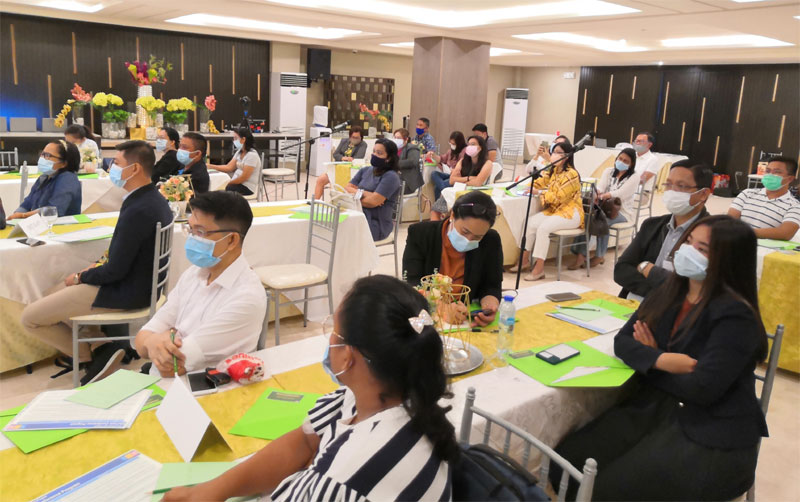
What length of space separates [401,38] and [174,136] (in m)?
4.88

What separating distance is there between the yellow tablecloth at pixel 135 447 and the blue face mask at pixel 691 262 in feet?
4.19

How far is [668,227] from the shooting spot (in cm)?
314

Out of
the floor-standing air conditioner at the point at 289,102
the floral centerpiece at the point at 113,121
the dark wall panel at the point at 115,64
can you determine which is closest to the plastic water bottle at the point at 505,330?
the floral centerpiece at the point at 113,121

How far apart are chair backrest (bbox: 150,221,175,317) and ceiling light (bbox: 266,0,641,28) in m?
4.13

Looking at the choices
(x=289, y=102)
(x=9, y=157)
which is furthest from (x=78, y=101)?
(x=289, y=102)

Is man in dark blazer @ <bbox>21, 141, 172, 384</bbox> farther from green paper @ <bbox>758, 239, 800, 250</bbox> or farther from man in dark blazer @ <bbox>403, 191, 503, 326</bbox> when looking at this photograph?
green paper @ <bbox>758, 239, 800, 250</bbox>

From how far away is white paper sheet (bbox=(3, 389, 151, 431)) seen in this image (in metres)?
1.55

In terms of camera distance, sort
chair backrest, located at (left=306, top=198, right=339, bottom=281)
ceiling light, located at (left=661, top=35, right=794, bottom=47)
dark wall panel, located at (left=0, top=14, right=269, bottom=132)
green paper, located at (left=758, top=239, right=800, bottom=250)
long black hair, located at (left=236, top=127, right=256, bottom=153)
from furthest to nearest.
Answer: dark wall panel, located at (left=0, top=14, right=269, bottom=132), ceiling light, located at (left=661, top=35, right=794, bottom=47), long black hair, located at (left=236, top=127, right=256, bottom=153), chair backrest, located at (left=306, top=198, right=339, bottom=281), green paper, located at (left=758, top=239, right=800, bottom=250)

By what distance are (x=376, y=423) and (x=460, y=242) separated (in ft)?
5.39

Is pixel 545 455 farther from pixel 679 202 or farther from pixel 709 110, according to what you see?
pixel 709 110

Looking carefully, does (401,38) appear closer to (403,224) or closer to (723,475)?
(403,224)

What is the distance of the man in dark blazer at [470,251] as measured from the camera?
2646mm

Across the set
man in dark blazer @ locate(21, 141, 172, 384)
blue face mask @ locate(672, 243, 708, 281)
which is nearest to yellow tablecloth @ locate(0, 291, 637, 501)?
blue face mask @ locate(672, 243, 708, 281)

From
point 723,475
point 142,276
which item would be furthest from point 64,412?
point 723,475
